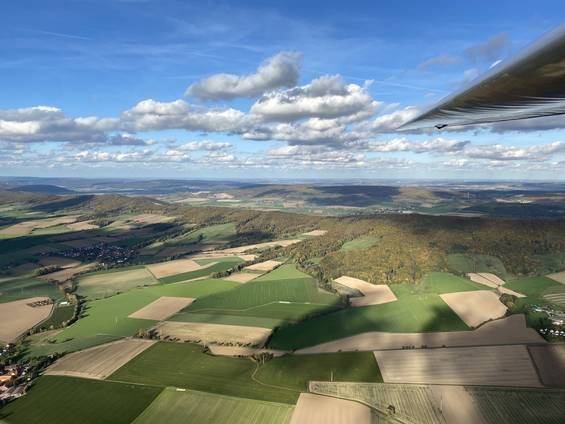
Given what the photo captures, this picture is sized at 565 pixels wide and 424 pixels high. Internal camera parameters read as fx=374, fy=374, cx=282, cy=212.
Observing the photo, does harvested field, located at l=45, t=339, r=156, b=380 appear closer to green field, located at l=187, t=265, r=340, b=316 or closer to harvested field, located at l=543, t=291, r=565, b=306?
green field, located at l=187, t=265, r=340, b=316

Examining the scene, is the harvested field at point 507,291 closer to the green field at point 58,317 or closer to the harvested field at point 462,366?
the harvested field at point 462,366

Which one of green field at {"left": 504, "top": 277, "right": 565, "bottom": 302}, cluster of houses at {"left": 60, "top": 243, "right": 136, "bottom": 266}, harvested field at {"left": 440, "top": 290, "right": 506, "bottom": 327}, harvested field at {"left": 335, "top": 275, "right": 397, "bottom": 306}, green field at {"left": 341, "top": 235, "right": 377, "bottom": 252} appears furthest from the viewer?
cluster of houses at {"left": 60, "top": 243, "right": 136, "bottom": 266}

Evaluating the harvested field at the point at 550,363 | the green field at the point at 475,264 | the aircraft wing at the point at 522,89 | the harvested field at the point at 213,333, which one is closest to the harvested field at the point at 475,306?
the harvested field at the point at 550,363

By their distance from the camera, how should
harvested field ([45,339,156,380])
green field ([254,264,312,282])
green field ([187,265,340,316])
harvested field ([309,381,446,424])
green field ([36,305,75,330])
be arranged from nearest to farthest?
1. harvested field ([309,381,446,424])
2. harvested field ([45,339,156,380])
3. green field ([36,305,75,330])
4. green field ([187,265,340,316])
5. green field ([254,264,312,282])

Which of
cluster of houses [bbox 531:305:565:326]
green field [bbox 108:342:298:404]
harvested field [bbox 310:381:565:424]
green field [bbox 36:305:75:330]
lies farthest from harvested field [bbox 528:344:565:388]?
green field [bbox 36:305:75:330]

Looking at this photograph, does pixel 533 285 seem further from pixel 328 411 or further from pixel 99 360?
pixel 99 360

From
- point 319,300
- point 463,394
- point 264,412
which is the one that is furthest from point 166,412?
point 319,300

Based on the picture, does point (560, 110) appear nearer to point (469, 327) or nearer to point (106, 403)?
point (106, 403)
